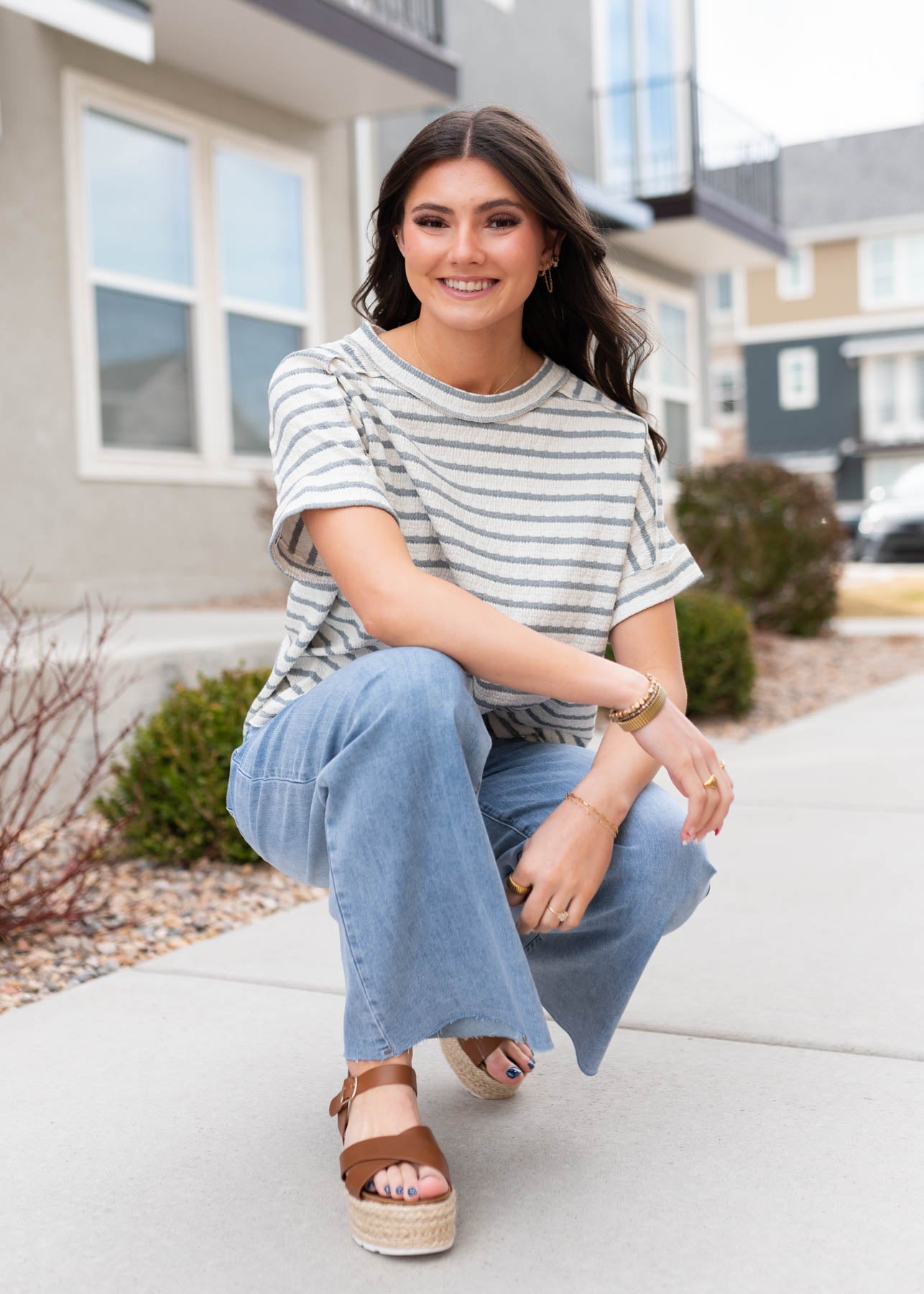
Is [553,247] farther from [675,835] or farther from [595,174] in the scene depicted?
[595,174]

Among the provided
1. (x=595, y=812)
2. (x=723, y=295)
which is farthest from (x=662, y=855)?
(x=723, y=295)

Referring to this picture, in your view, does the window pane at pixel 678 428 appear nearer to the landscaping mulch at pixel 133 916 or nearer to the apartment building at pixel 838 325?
the landscaping mulch at pixel 133 916

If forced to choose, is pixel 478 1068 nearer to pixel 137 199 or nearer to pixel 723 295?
pixel 137 199

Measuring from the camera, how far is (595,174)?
1281 cm

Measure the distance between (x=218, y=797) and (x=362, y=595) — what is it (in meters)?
Result: 1.94

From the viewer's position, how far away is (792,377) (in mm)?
33656

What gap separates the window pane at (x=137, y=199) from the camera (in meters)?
7.22

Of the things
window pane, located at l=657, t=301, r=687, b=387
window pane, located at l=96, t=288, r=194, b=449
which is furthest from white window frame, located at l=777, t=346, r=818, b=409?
window pane, located at l=96, t=288, r=194, b=449

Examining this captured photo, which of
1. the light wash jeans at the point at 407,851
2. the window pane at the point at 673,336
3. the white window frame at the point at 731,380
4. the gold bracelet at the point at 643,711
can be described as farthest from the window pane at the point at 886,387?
the light wash jeans at the point at 407,851

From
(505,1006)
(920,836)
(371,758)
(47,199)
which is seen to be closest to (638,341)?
(371,758)

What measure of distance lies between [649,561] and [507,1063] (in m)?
0.82

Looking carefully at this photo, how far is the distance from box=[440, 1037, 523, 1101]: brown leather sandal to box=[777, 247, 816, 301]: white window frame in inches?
A: 1296

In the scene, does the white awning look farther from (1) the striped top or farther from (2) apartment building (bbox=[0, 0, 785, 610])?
(1) the striped top

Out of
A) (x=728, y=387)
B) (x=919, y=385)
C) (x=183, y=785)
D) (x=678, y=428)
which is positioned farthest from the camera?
(x=728, y=387)
